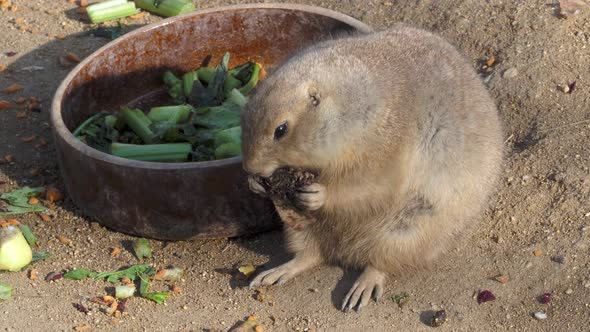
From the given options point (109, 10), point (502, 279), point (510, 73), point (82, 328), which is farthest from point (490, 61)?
point (82, 328)

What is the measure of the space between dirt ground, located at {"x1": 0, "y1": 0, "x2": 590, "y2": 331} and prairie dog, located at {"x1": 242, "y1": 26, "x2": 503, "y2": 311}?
19cm

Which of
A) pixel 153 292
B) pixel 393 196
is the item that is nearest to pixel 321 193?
Result: pixel 393 196

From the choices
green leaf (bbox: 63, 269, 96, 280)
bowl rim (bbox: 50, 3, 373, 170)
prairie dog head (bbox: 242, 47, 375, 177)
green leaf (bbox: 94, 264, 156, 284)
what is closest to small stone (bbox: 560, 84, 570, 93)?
bowl rim (bbox: 50, 3, 373, 170)

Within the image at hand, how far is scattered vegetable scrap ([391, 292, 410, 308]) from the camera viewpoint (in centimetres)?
581

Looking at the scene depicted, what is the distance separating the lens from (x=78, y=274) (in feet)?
19.8

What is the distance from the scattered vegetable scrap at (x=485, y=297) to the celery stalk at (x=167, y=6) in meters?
4.00

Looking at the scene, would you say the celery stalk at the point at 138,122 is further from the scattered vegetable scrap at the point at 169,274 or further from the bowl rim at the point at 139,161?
the scattered vegetable scrap at the point at 169,274

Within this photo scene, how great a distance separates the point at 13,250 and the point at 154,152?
1.11 m

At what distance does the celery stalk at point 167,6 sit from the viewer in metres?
8.66

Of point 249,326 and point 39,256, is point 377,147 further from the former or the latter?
point 39,256

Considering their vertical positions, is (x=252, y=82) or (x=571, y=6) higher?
(x=571, y=6)

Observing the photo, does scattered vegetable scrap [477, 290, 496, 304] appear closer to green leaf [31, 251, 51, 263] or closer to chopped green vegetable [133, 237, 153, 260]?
chopped green vegetable [133, 237, 153, 260]

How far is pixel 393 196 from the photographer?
5.64 m

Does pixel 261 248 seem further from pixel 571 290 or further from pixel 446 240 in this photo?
pixel 571 290
